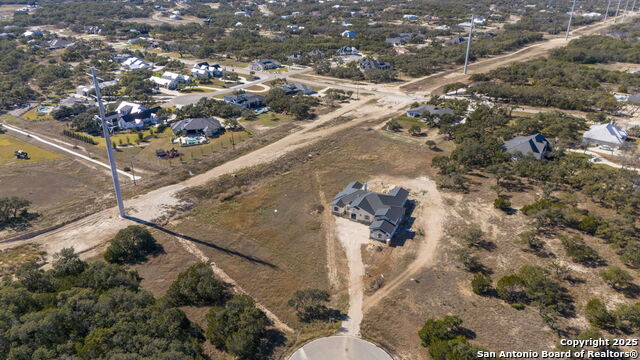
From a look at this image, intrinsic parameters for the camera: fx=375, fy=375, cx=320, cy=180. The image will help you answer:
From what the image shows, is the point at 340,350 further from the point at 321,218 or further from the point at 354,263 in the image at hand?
the point at 321,218

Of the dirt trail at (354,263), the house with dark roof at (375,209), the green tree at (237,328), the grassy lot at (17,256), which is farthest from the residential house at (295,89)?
the green tree at (237,328)

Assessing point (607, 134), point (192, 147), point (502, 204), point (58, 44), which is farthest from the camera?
point (58, 44)

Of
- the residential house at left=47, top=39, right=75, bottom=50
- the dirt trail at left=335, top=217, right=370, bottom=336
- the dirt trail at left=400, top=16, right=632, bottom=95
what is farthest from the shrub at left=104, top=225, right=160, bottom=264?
the residential house at left=47, top=39, right=75, bottom=50

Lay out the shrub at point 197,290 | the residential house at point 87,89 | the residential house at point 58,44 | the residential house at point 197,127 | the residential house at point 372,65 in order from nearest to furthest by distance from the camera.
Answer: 1. the shrub at point 197,290
2. the residential house at point 197,127
3. the residential house at point 87,89
4. the residential house at point 372,65
5. the residential house at point 58,44

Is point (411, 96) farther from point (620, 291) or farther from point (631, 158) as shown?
point (620, 291)

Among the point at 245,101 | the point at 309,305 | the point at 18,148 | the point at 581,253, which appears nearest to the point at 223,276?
the point at 309,305

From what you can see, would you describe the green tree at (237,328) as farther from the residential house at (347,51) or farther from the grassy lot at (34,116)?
the residential house at (347,51)

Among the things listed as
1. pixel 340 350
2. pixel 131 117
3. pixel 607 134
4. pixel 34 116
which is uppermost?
pixel 607 134
